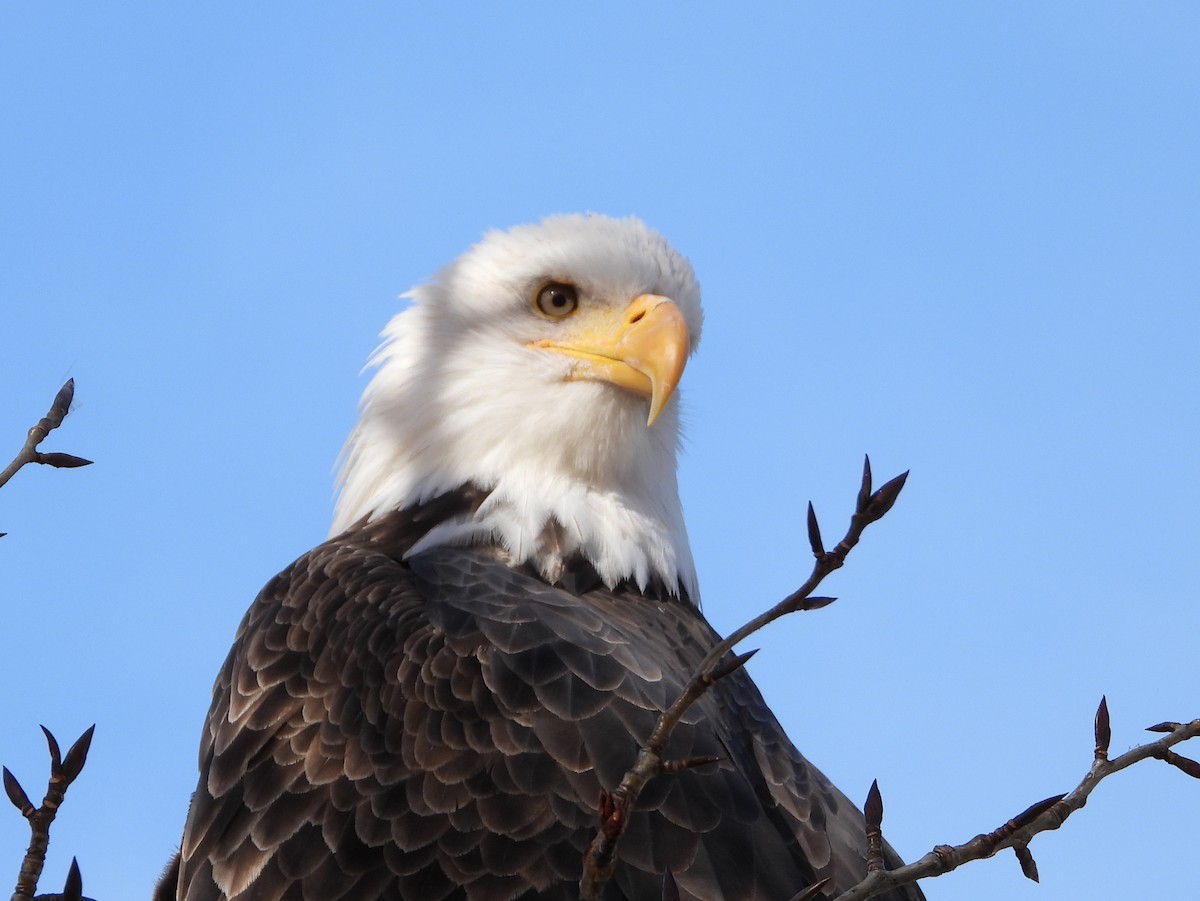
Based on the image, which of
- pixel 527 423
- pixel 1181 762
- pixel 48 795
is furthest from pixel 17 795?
pixel 527 423

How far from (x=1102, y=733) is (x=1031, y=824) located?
1.17 feet

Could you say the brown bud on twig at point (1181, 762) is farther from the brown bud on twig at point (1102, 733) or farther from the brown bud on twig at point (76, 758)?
the brown bud on twig at point (76, 758)

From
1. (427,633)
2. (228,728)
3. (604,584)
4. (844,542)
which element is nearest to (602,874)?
(844,542)

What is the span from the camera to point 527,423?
5.12m

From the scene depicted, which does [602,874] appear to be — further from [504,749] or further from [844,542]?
[504,749]

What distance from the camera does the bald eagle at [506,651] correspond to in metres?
3.48

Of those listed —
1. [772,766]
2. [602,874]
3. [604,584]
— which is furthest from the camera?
[604,584]

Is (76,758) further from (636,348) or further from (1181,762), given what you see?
(636,348)

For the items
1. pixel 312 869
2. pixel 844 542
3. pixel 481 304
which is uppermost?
pixel 481 304

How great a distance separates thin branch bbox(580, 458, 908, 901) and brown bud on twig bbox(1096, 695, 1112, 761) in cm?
85

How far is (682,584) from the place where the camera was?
17.0ft

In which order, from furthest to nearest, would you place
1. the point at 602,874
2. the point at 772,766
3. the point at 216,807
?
the point at 772,766 → the point at 216,807 → the point at 602,874

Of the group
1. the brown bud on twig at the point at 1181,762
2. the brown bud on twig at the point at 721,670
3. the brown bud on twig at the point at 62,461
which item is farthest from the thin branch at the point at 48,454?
the brown bud on twig at the point at 1181,762

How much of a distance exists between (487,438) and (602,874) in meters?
3.06
